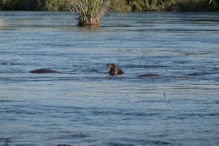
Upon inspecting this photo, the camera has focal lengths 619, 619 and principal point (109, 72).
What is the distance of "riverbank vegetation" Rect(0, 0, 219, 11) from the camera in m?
107

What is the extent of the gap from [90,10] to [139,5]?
61.9m

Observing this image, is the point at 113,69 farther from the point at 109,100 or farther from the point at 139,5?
the point at 139,5

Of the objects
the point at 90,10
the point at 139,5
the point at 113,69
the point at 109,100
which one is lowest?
the point at 139,5

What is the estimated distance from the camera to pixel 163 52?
89.5 feet

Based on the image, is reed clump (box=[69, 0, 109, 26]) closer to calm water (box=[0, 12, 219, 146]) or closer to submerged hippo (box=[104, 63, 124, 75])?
calm water (box=[0, 12, 219, 146])

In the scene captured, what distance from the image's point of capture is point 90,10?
54000 mm

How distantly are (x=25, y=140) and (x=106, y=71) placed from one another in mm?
10721

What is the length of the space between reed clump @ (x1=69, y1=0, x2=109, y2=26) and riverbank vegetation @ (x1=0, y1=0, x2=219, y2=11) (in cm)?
4568

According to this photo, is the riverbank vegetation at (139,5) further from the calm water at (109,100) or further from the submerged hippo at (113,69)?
the submerged hippo at (113,69)

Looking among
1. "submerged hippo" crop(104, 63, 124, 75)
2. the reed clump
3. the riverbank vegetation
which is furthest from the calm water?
the riverbank vegetation

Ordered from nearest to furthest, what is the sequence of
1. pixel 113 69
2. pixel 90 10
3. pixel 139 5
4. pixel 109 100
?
1. pixel 109 100
2. pixel 113 69
3. pixel 90 10
4. pixel 139 5

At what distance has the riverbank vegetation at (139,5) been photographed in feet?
352

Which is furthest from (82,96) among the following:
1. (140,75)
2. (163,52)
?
(163,52)

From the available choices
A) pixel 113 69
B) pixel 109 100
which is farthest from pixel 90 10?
pixel 109 100
